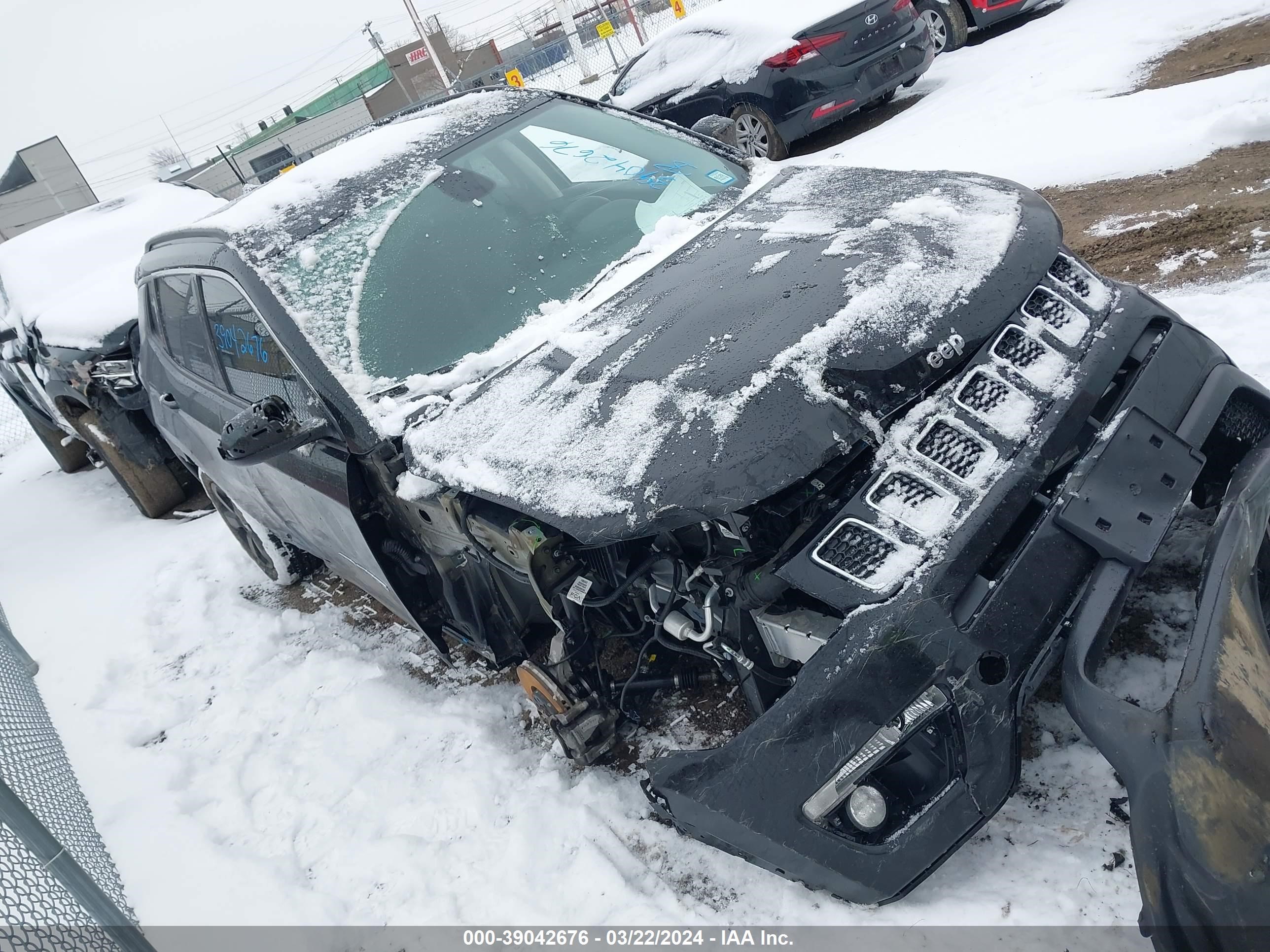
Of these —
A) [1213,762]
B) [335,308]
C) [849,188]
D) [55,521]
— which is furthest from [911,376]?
[55,521]

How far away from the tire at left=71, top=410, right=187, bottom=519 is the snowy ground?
0.22 m

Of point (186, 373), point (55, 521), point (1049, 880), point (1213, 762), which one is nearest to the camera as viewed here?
point (1213, 762)

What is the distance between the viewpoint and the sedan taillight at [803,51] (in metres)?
6.91

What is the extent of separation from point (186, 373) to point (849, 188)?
118 inches

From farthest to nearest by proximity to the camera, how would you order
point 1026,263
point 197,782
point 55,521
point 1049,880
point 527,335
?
point 55,521
point 197,782
point 527,335
point 1026,263
point 1049,880

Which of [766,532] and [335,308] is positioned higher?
[335,308]

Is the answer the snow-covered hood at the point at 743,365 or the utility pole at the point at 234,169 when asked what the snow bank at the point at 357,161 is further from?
the utility pole at the point at 234,169

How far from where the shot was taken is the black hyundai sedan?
1677 mm

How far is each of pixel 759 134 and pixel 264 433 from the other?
6314 mm

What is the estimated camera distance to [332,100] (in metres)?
36.8

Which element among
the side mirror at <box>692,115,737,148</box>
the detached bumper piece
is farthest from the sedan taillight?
the detached bumper piece

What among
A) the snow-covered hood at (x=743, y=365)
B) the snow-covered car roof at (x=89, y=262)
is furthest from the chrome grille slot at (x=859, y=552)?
the snow-covered car roof at (x=89, y=262)

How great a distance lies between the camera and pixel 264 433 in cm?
243

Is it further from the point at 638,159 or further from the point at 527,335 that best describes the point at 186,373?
the point at 638,159
